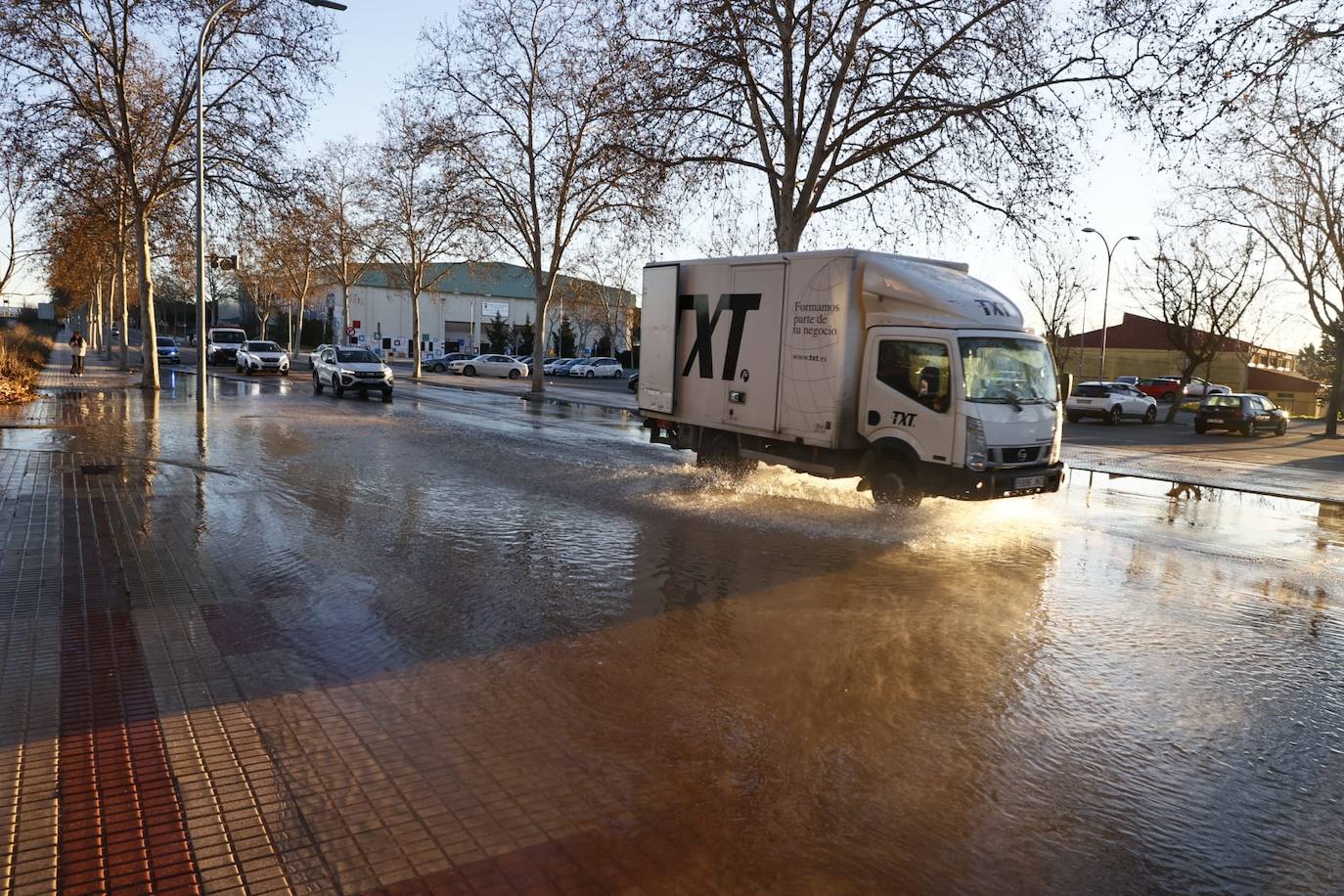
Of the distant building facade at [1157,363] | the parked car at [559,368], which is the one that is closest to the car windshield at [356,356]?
the parked car at [559,368]

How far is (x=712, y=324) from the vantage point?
13.6 metres

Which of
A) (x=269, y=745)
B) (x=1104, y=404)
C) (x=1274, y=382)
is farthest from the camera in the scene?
(x=1274, y=382)

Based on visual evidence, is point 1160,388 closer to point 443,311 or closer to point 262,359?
point 262,359

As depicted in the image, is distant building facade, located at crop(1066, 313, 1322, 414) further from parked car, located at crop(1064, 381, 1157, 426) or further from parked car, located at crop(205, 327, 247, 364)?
parked car, located at crop(205, 327, 247, 364)

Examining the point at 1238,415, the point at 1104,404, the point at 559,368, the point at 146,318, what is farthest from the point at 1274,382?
the point at 146,318

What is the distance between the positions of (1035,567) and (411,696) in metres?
6.38

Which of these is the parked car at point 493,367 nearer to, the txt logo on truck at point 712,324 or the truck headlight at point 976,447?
the txt logo on truck at point 712,324

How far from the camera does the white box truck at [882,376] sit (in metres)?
10.7

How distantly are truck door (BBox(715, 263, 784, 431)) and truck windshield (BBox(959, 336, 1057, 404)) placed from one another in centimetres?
274

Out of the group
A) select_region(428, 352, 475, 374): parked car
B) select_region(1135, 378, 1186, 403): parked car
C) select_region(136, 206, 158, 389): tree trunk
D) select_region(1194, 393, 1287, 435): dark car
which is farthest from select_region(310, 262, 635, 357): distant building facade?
select_region(1194, 393, 1287, 435): dark car

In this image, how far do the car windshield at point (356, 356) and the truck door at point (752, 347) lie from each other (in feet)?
63.7

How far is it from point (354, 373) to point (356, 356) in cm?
137

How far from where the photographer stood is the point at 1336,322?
38.0 metres

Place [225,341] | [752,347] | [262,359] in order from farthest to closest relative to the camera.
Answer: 1. [225,341]
2. [262,359]
3. [752,347]
